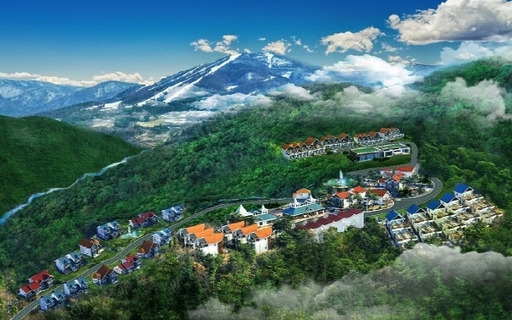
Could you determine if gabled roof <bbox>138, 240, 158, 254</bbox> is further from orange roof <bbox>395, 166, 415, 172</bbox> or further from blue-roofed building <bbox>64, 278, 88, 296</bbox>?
orange roof <bbox>395, 166, 415, 172</bbox>

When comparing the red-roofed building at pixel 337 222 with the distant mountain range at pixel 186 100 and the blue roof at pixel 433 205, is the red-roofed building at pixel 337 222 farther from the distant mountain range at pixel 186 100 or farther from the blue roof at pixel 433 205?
the distant mountain range at pixel 186 100

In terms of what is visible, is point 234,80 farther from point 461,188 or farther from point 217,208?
point 461,188

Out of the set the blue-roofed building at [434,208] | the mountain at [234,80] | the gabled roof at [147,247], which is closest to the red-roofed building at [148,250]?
the gabled roof at [147,247]

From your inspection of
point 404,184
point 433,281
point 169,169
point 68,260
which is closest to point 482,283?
point 433,281

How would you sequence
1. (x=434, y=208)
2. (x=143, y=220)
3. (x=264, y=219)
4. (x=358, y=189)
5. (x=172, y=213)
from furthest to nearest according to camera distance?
(x=172, y=213) → (x=143, y=220) → (x=358, y=189) → (x=264, y=219) → (x=434, y=208)

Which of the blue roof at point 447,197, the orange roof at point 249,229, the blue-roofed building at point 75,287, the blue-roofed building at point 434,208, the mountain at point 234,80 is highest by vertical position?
the mountain at point 234,80

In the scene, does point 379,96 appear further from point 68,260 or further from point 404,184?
point 68,260

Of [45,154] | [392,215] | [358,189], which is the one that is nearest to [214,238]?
[392,215]
